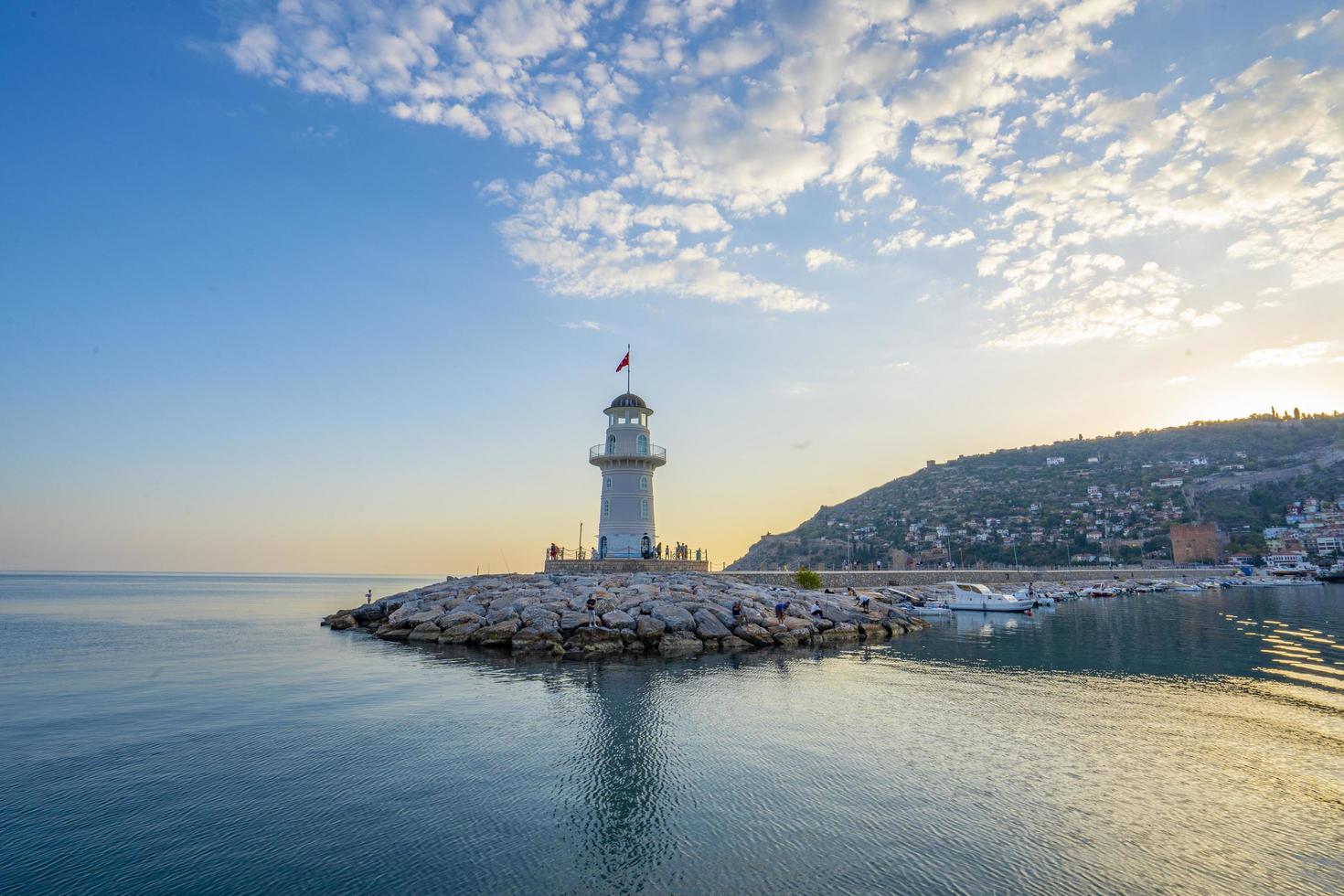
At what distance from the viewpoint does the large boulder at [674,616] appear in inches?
1133

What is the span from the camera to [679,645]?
27625 millimetres

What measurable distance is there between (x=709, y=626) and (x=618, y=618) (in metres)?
4.19

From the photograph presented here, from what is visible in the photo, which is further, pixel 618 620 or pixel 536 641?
pixel 618 620

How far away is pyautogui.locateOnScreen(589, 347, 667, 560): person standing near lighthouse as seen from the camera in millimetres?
44500

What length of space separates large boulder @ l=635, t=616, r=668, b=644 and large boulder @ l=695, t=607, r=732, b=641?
1651mm

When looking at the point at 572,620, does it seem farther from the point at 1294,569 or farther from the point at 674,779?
the point at 1294,569

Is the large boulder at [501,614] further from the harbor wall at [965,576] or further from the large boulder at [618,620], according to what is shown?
the harbor wall at [965,576]

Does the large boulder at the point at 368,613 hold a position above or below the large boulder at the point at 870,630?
above

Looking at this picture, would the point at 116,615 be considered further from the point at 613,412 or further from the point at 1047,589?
the point at 1047,589

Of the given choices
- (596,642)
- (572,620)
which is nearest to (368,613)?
(572,620)

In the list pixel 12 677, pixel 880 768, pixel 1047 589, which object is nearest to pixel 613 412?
pixel 12 677

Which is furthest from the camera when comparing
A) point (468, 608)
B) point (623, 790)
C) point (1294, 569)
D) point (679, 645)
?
point (1294, 569)

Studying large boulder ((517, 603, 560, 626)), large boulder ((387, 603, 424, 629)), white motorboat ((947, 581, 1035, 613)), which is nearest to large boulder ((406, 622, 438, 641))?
large boulder ((387, 603, 424, 629))

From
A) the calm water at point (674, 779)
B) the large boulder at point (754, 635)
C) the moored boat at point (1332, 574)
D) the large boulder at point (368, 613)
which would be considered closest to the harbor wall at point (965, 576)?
the moored boat at point (1332, 574)
